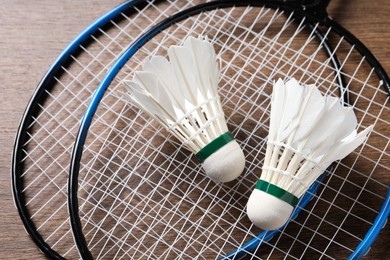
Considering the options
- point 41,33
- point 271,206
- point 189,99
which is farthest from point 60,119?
point 271,206

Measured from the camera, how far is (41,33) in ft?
3.36

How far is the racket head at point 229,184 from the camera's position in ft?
3.00

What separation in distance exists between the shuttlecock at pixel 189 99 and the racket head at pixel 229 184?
0.08m

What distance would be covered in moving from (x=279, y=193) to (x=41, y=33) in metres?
0.53

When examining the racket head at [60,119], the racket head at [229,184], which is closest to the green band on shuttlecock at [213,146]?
the racket head at [229,184]

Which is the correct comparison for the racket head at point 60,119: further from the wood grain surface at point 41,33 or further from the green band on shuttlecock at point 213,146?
the green band on shuttlecock at point 213,146

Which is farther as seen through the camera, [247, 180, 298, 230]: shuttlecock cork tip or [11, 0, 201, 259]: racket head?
[11, 0, 201, 259]: racket head

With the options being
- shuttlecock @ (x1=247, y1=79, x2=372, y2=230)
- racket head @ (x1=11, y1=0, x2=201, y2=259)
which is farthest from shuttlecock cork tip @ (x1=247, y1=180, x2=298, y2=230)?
racket head @ (x1=11, y1=0, x2=201, y2=259)

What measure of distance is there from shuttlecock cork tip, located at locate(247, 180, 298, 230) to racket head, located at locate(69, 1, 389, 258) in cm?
10

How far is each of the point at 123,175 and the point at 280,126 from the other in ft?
0.93

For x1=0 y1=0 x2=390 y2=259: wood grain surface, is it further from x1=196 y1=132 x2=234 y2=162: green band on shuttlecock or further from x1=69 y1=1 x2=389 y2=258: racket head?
x1=196 y1=132 x2=234 y2=162: green band on shuttlecock

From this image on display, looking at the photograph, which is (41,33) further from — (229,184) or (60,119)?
(229,184)

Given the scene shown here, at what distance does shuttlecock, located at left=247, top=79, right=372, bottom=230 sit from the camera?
79 centimetres

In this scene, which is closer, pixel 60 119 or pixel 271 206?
pixel 271 206
